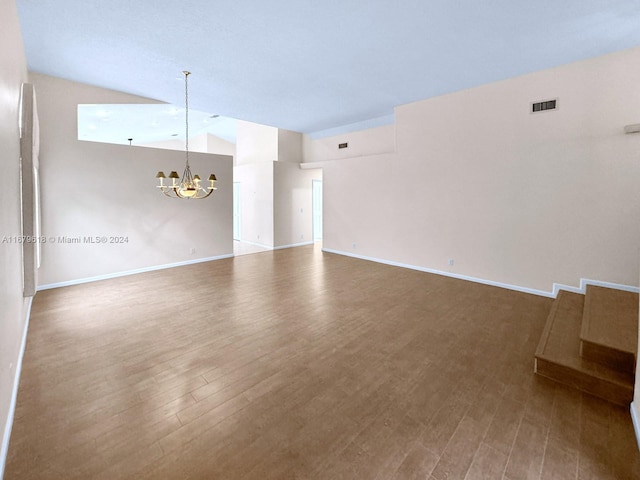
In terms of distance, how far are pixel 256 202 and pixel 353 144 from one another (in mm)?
3482

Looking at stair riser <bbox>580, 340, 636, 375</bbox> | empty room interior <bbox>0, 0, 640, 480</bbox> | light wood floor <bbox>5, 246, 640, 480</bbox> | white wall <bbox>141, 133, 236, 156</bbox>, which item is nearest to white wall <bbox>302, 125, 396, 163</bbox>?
empty room interior <bbox>0, 0, 640, 480</bbox>

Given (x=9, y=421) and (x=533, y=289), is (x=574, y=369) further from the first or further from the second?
(x=9, y=421)

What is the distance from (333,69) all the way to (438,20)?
1.66m

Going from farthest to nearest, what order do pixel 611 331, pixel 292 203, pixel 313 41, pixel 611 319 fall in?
pixel 292 203 < pixel 313 41 < pixel 611 319 < pixel 611 331

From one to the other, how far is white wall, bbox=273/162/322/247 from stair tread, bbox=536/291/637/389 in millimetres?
6660

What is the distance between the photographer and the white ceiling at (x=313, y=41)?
9.81 feet

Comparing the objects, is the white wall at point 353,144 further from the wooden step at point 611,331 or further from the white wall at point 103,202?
the wooden step at point 611,331

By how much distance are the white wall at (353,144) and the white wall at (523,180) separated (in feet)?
2.00

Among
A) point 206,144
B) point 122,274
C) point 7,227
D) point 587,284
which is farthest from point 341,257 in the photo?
point 206,144

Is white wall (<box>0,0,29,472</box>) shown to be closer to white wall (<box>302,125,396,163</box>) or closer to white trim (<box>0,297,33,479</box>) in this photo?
white trim (<box>0,297,33,479</box>)

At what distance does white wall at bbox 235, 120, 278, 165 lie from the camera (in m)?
8.63

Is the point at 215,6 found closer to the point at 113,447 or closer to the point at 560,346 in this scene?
the point at 113,447

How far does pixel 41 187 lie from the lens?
4730mm

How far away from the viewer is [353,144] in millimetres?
7656
